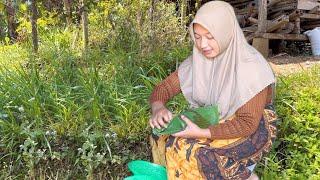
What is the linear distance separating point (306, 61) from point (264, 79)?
18.2 ft

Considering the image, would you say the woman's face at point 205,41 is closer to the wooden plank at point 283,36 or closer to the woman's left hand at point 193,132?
the woman's left hand at point 193,132

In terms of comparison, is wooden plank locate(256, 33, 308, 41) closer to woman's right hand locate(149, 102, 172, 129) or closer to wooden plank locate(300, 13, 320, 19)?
wooden plank locate(300, 13, 320, 19)

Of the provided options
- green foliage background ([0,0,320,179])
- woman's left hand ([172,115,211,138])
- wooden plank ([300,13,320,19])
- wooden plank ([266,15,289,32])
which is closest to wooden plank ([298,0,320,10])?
wooden plank ([300,13,320,19])

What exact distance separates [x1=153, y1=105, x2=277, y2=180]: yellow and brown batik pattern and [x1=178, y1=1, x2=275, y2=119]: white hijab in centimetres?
16

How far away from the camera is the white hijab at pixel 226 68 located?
227cm

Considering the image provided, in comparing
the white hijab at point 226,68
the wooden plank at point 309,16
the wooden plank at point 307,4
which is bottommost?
the wooden plank at point 309,16

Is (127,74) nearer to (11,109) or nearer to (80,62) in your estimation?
(80,62)

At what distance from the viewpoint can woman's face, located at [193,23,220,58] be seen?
2303mm

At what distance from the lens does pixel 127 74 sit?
4.34 m

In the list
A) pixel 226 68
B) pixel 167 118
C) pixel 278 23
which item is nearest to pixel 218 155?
pixel 167 118

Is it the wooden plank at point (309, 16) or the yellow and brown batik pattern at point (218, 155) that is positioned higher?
the yellow and brown batik pattern at point (218, 155)

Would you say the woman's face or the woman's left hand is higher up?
the woman's face

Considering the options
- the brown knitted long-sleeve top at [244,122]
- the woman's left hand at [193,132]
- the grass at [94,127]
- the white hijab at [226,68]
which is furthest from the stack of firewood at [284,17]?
the woman's left hand at [193,132]

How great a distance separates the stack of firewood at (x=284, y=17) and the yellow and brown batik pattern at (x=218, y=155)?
5.90 meters
